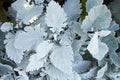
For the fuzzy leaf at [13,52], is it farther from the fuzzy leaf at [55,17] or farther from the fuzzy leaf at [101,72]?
the fuzzy leaf at [101,72]

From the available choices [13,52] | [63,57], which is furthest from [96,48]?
[13,52]

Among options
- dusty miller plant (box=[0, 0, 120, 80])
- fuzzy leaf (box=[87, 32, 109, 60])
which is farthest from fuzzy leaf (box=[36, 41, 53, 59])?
fuzzy leaf (box=[87, 32, 109, 60])

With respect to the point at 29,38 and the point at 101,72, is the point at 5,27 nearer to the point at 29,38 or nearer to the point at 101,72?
the point at 29,38

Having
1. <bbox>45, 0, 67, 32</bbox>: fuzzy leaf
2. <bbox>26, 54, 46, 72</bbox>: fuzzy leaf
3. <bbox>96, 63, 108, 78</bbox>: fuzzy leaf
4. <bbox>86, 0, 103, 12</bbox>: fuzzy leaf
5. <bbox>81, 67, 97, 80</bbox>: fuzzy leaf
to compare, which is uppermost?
<bbox>86, 0, 103, 12</bbox>: fuzzy leaf

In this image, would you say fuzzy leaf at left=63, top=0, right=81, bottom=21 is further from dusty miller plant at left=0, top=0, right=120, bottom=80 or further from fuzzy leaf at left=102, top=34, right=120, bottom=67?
fuzzy leaf at left=102, top=34, right=120, bottom=67

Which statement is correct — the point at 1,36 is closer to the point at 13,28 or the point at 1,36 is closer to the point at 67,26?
the point at 13,28

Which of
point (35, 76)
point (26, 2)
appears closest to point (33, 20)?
point (26, 2)

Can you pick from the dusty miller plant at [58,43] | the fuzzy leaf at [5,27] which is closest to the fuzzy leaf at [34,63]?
the dusty miller plant at [58,43]
